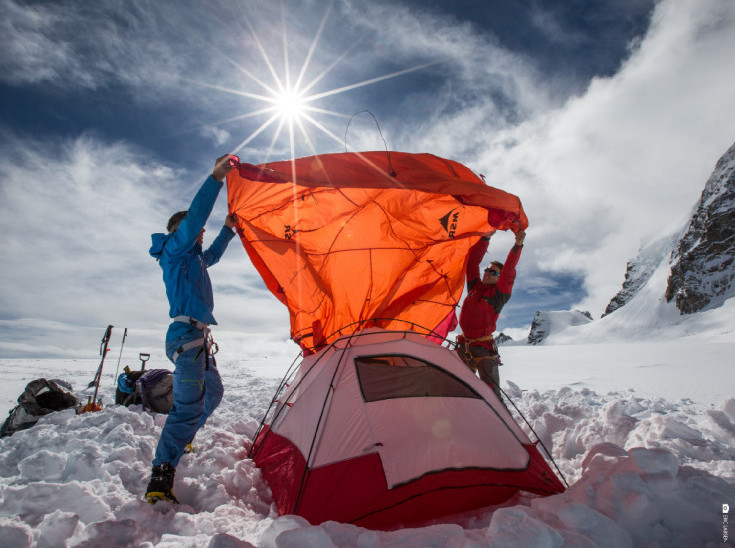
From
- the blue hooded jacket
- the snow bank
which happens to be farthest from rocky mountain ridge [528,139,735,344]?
the blue hooded jacket

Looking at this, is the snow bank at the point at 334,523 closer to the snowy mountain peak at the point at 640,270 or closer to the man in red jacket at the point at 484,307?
the man in red jacket at the point at 484,307

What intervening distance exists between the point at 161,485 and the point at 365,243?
3.60 metres

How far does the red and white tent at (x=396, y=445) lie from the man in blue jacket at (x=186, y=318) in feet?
2.85

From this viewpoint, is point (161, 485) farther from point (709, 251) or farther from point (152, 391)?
point (709, 251)

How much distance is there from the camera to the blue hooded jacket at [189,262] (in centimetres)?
296

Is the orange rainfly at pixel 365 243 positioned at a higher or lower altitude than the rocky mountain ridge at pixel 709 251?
lower

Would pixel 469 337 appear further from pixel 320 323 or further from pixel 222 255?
pixel 222 255

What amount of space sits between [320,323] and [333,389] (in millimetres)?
1948

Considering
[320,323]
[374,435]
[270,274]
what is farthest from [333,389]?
[270,274]

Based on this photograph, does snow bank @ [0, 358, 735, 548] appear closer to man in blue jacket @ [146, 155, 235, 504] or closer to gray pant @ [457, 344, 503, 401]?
man in blue jacket @ [146, 155, 235, 504]

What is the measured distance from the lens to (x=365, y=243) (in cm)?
522

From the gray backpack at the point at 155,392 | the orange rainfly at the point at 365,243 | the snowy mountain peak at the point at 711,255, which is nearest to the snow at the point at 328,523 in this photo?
the gray backpack at the point at 155,392

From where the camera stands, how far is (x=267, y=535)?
64.6 inches

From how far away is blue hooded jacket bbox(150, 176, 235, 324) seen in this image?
2.96 m
